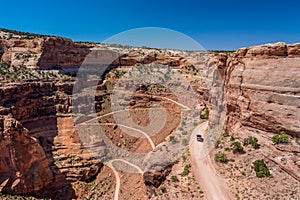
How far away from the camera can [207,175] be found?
2167 cm

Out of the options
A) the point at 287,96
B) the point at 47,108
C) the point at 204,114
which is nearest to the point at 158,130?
the point at 204,114

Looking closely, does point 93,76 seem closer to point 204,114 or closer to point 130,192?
A: point 204,114

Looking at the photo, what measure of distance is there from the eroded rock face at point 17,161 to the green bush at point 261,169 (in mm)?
21963

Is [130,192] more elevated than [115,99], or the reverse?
[115,99]

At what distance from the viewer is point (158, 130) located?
47031 mm

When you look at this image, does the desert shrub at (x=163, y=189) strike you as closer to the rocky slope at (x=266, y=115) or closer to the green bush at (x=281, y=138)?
the rocky slope at (x=266, y=115)

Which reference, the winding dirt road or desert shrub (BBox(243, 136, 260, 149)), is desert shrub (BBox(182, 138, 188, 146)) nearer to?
the winding dirt road

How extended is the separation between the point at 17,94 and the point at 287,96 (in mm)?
36245

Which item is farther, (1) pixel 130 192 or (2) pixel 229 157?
(1) pixel 130 192

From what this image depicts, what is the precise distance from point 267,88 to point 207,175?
959 centimetres

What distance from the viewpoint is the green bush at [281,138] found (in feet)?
67.3

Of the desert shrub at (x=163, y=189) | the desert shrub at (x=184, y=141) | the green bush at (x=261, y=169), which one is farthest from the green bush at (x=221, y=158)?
the desert shrub at (x=184, y=141)

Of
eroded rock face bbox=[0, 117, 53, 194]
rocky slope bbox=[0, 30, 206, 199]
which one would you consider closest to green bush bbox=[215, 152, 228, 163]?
rocky slope bbox=[0, 30, 206, 199]

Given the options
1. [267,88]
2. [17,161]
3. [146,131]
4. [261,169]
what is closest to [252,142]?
[261,169]
